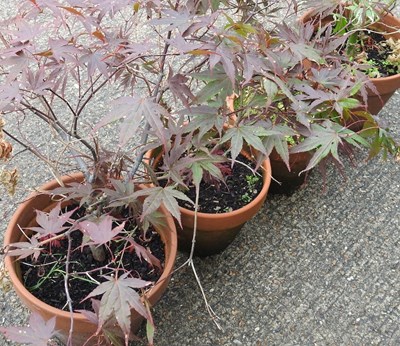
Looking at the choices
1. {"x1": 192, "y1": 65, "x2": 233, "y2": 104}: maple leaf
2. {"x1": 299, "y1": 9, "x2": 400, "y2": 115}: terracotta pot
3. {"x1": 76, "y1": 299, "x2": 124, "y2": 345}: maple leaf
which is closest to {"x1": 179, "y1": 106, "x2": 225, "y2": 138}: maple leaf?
{"x1": 192, "y1": 65, "x2": 233, "y2": 104}: maple leaf

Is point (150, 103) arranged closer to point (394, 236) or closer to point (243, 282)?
point (243, 282)

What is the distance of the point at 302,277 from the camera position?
178 cm

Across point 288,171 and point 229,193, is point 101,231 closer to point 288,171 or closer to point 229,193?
point 229,193

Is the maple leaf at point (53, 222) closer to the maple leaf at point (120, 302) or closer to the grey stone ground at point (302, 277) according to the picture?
the maple leaf at point (120, 302)

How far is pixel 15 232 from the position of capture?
1.44m

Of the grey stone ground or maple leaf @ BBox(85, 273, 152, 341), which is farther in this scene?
the grey stone ground

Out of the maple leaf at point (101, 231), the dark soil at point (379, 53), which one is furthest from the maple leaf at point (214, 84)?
the dark soil at point (379, 53)

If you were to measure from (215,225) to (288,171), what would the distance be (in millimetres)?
407

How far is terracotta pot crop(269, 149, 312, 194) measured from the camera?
71.9 inches

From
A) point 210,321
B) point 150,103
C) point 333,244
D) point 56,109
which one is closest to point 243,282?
point 210,321

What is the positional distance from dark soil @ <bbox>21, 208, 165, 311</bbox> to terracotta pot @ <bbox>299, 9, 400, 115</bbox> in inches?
38.9

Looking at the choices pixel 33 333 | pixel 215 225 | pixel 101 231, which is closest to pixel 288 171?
pixel 215 225

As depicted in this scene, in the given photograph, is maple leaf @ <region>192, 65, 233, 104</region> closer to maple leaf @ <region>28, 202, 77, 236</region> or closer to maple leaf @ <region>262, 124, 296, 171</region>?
maple leaf @ <region>262, 124, 296, 171</region>

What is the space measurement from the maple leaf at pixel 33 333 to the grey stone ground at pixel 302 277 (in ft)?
1.65
